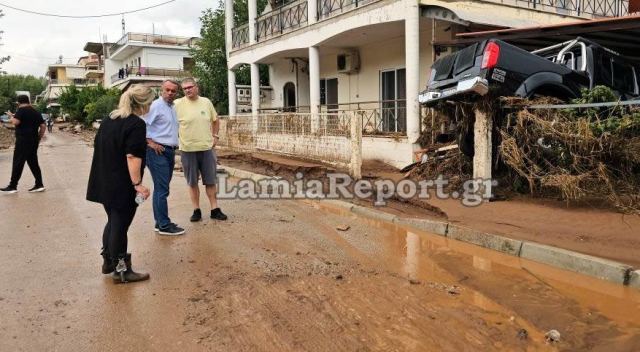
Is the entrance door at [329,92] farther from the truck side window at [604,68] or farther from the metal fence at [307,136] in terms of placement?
the truck side window at [604,68]

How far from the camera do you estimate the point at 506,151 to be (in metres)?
6.69

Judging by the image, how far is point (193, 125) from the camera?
20.7 ft

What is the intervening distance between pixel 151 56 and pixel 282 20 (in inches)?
1293

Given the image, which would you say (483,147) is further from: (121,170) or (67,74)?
(67,74)

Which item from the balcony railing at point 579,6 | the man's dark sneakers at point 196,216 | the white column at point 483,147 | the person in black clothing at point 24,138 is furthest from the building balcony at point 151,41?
Answer: the white column at point 483,147

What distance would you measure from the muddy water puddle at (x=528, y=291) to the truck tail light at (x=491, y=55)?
2411 mm

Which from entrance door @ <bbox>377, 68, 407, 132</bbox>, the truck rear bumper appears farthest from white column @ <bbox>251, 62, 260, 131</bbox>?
the truck rear bumper

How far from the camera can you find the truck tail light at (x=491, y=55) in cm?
657

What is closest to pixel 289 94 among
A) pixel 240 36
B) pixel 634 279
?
pixel 240 36

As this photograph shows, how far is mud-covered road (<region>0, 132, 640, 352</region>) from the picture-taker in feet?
10.6

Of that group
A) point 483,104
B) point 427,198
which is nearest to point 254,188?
point 427,198

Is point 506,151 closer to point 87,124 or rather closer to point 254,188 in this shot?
point 254,188

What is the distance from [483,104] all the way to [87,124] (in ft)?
133

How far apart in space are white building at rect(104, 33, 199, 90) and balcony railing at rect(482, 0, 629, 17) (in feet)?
114
